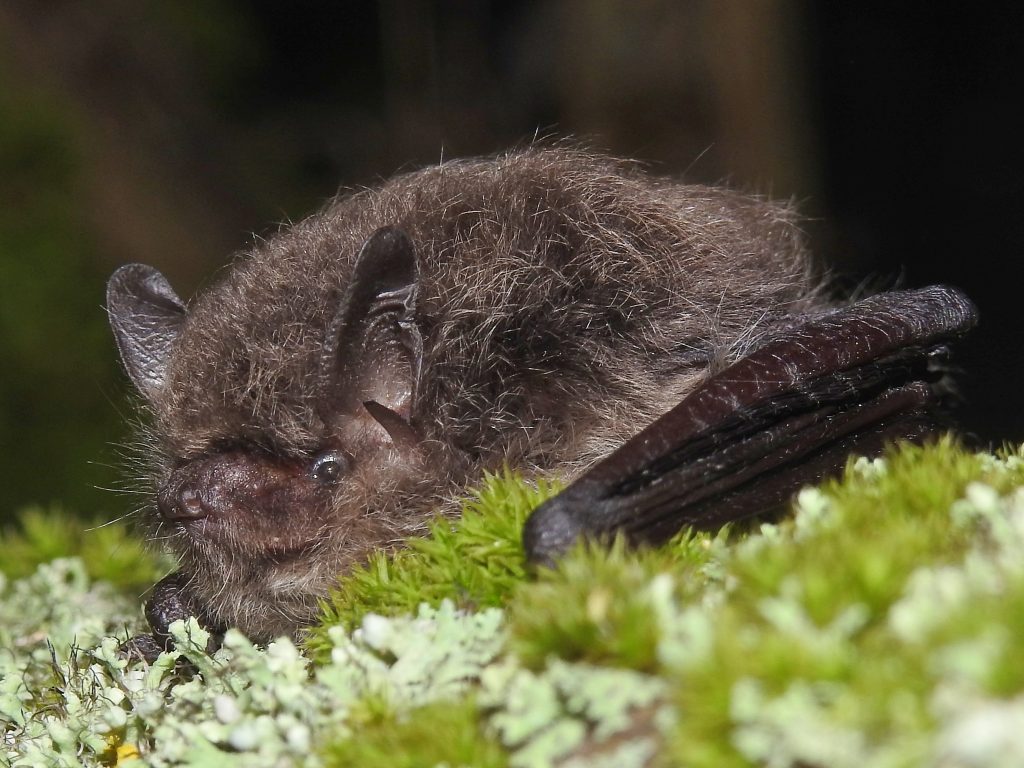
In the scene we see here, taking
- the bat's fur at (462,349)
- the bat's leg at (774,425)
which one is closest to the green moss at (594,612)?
the bat's leg at (774,425)

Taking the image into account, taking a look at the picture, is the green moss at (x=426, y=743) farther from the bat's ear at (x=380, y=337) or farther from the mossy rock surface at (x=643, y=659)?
the bat's ear at (x=380, y=337)

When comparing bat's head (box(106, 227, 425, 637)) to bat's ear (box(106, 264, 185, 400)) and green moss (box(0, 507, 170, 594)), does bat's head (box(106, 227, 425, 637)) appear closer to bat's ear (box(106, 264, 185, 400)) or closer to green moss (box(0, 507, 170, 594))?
bat's ear (box(106, 264, 185, 400))

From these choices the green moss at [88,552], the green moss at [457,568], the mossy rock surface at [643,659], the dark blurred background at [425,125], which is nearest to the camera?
the mossy rock surface at [643,659]

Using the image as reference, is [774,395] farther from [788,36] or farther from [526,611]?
[788,36]

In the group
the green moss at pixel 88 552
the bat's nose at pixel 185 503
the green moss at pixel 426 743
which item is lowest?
the green moss at pixel 88 552

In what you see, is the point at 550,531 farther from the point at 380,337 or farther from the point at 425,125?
the point at 425,125

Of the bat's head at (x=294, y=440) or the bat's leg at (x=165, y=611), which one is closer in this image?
the bat's head at (x=294, y=440)

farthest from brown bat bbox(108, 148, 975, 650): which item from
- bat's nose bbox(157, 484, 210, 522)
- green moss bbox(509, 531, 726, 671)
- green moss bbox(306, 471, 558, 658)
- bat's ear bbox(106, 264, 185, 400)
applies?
green moss bbox(509, 531, 726, 671)
